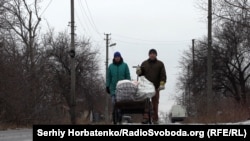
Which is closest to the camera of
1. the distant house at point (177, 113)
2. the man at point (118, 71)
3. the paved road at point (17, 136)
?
the man at point (118, 71)

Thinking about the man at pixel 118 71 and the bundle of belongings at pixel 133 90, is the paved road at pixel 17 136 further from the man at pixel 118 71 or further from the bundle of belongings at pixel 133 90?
the bundle of belongings at pixel 133 90

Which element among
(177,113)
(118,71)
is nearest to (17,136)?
(118,71)

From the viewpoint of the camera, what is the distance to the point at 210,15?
32.2 m

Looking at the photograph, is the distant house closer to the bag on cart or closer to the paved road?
the paved road

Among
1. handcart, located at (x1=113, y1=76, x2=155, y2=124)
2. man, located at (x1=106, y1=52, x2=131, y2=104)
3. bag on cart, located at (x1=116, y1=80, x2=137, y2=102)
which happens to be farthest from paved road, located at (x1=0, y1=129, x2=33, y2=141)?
bag on cart, located at (x1=116, y1=80, x2=137, y2=102)

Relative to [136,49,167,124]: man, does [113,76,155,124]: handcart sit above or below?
below

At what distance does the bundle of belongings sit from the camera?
41.3 ft

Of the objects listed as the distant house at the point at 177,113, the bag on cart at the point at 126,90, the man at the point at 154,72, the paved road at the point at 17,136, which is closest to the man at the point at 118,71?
the man at the point at 154,72

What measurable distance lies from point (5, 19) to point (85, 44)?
2894cm

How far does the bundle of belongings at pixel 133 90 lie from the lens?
12.6 meters

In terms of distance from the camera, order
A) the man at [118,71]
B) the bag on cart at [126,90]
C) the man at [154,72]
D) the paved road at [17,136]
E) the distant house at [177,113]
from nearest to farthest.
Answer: the bag on cart at [126,90] → the man at [154,72] → the man at [118,71] → the paved road at [17,136] → the distant house at [177,113]

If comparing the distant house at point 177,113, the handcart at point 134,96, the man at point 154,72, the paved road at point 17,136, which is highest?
the man at point 154,72

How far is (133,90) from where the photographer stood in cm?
1267

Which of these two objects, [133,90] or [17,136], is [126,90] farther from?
[17,136]
